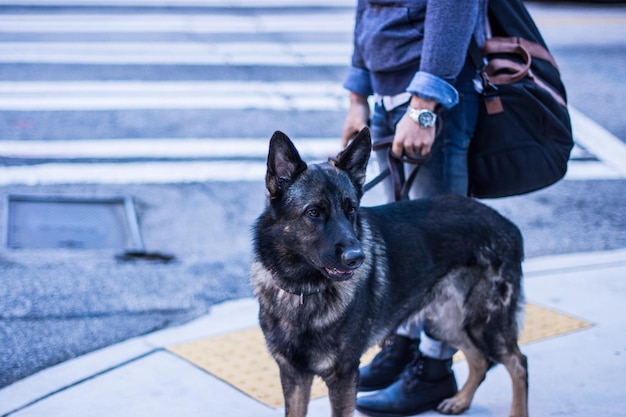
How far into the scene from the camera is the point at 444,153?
12.4 feet

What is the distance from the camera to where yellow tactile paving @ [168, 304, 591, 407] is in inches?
162

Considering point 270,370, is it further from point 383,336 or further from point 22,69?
point 22,69

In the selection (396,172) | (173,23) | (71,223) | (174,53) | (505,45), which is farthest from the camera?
(173,23)

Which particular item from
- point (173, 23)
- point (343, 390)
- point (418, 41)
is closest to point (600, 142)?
point (418, 41)

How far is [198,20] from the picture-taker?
44.5 ft

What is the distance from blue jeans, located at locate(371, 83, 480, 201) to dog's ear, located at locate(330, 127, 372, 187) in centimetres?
48

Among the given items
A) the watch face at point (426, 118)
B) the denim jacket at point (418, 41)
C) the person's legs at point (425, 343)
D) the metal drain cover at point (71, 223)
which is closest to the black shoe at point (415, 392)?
the person's legs at point (425, 343)

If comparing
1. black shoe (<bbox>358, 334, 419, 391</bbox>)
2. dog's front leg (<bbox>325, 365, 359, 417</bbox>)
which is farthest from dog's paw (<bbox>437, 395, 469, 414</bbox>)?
dog's front leg (<bbox>325, 365, 359, 417</bbox>)

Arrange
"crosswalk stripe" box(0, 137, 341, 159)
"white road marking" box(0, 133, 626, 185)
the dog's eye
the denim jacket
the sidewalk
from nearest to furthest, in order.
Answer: the dog's eye, the denim jacket, the sidewalk, "white road marking" box(0, 133, 626, 185), "crosswalk stripe" box(0, 137, 341, 159)

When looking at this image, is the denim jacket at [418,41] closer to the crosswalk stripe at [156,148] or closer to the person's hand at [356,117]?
the person's hand at [356,117]

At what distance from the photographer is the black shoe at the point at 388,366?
417cm

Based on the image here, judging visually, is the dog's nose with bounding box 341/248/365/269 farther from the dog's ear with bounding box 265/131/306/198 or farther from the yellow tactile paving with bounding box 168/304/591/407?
the yellow tactile paving with bounding box 168/304/591/407

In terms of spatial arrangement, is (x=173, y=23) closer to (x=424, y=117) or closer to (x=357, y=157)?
(x=424, y=117)

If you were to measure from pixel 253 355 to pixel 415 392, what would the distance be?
94 centimetres
